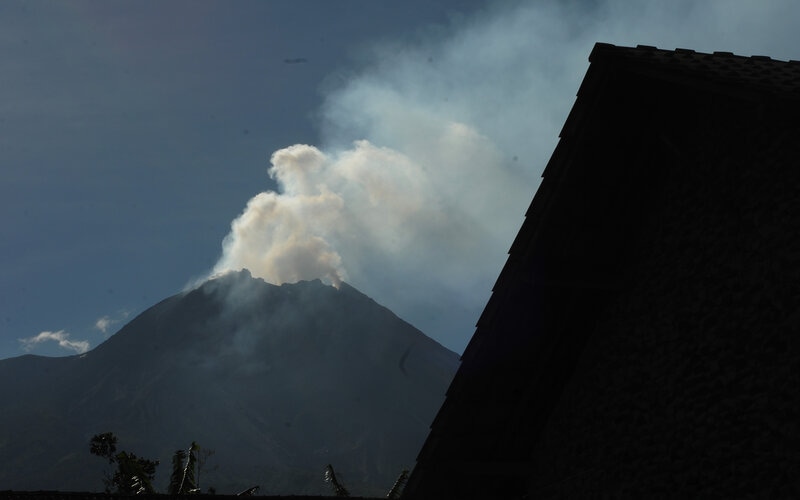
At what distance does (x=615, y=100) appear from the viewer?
7.09 metres

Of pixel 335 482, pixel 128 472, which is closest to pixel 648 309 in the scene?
pixel 335 482

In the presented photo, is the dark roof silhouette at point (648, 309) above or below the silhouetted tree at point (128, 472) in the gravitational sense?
above

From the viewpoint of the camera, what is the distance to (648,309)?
7043mm

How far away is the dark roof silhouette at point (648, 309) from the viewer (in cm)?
575

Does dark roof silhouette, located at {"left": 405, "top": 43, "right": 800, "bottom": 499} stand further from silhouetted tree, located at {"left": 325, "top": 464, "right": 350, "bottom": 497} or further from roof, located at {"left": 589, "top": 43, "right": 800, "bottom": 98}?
silhouetted tree, located at {"left": 325, "top": 464, "right": 350, "bottom": 497}

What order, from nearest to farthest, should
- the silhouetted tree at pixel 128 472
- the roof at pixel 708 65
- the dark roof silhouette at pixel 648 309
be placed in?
the dark roof silhouette at pixel 648 309, the roof at pixel 708 65, the silhouetted tree at pixel 128 472

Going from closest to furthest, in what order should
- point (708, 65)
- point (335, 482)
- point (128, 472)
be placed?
point (708, 65) → point (335, 482) → point (128, 472)

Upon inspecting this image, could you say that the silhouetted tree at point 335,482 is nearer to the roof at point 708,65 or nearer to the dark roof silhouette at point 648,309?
the dark roof silhouette at point 648,309

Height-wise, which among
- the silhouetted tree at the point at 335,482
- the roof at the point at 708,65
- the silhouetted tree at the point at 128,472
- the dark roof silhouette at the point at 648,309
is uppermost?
the roof at the point at 708,65

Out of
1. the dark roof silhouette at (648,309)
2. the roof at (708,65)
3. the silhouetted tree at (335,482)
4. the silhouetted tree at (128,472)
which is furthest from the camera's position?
the silhouetted tree at (335,482)

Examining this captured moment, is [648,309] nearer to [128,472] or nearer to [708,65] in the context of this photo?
[708,65]

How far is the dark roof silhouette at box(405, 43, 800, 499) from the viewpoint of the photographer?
5.75 meters

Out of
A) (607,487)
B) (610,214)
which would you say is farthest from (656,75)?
(607,487)

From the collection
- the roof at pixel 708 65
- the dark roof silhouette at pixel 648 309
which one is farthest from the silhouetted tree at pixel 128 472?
the roof at pixel 708 65
